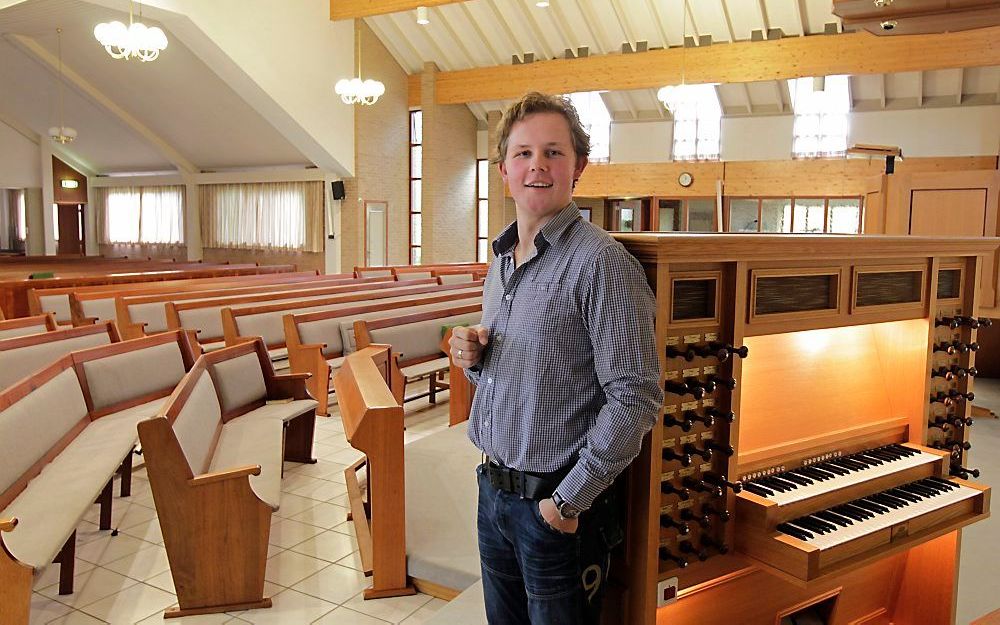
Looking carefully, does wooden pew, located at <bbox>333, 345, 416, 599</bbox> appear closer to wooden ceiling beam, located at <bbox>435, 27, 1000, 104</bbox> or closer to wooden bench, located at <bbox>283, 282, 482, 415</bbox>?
wooden bench, located at <bbox>283, 282, 482, 415</bbox>

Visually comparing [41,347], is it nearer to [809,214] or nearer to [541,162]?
[541,162]

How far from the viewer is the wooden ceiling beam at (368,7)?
1098 centimetres

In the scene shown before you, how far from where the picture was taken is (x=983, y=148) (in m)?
11.7

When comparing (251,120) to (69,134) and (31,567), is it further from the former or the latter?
(31,567)

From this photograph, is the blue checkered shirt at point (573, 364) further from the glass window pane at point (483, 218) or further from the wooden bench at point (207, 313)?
the glass window pane at point (483, 218)

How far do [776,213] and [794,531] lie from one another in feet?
39.8

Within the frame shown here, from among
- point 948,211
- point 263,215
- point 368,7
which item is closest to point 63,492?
point 948,211

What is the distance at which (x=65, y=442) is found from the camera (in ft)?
11.1

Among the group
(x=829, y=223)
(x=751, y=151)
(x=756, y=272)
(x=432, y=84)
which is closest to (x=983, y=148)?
(x=829, y=223)

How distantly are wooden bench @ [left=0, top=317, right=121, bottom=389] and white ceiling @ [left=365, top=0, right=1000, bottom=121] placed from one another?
29.8 ft

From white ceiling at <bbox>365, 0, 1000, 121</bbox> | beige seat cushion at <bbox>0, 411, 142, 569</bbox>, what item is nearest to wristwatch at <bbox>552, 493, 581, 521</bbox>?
beige seat cushion at <bbox>0, 411, 142, 569</bbox>

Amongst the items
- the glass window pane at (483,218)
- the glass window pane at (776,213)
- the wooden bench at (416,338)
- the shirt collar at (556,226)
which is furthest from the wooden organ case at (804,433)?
the glass window pane at (483,218)

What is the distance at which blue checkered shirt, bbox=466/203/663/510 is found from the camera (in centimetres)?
147

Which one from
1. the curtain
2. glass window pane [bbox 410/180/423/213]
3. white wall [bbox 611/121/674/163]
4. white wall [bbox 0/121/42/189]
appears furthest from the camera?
white wall [bbox 0/121/42/189]
